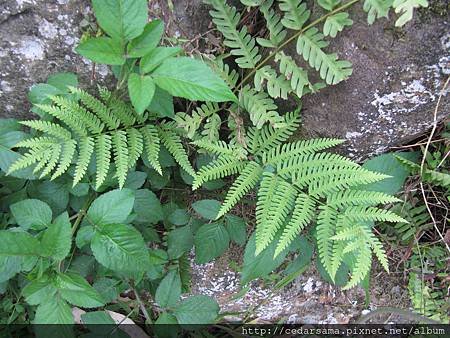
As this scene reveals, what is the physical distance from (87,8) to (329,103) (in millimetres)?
1495

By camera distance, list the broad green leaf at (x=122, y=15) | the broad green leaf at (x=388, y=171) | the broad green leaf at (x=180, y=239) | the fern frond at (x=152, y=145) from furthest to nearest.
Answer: the broad green leaf at (x=180, y=239)
the broad green leaf at (x=388, y=171)
the fern frond at (x=152, y=145)
the broad green leaf at (x=122, y=15)

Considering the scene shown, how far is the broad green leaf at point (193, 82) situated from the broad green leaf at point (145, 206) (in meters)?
0.83

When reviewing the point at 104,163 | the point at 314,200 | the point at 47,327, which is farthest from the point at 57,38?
the point at 314,200

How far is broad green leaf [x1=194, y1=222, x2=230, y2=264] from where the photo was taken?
2760mm

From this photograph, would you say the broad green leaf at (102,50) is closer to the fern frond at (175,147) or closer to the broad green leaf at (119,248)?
the fern frond at (175,147)

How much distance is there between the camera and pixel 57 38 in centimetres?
259

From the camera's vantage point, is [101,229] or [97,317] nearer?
[101,229]

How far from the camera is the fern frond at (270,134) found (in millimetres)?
2682

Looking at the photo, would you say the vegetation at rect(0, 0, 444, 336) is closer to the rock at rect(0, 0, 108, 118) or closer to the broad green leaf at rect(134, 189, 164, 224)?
the broad green leaf at rect(134, 189, 164, 224)

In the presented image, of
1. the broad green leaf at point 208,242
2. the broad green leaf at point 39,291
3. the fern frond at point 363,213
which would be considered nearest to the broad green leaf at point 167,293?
the broad green leaf at point 208,242

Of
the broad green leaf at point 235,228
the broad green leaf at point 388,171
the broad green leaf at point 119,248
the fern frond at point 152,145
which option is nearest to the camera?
the broad green leaf at point 119,248

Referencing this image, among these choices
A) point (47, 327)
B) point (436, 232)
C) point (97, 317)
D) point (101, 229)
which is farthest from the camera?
point (436, 232)

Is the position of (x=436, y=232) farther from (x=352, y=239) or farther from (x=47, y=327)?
(x=47, y=327)

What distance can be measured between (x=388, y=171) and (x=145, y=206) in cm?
151
